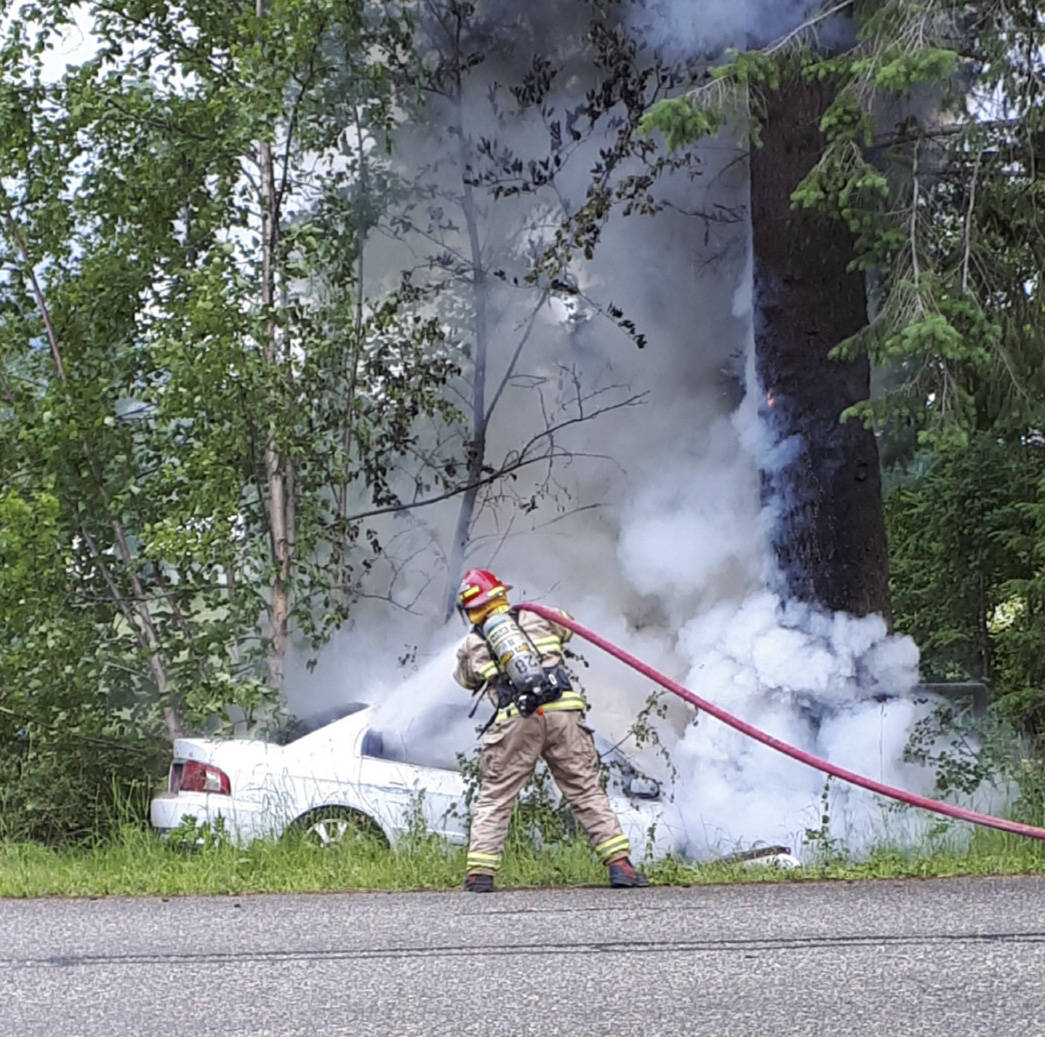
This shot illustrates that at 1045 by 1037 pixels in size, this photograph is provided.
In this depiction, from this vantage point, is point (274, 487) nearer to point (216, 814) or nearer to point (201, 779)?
point (201, 779)

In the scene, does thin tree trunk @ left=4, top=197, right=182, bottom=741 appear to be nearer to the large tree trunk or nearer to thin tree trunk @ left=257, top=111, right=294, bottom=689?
thin tree trunk @ left=257, top=111, right=294, bottom=689

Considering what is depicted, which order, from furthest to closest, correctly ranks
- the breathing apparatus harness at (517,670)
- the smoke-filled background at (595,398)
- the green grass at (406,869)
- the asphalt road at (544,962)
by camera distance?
1. the smoke-filled background at (595,398)
2. the green grass at (406,869)
3. the breathing apparatus harness at (517,670)
4. the asphalt road at (544,962)

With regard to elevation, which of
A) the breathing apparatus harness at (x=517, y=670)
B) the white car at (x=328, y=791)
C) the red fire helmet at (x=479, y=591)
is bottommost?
the white car at (x=328, y=791)

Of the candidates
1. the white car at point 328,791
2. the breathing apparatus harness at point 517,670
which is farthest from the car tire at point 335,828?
the breathing apparatus harness at point 517,670

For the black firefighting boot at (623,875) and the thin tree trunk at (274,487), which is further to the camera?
the thin tree trunk at (274,487)

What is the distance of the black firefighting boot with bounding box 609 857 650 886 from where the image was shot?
7316 millimetres

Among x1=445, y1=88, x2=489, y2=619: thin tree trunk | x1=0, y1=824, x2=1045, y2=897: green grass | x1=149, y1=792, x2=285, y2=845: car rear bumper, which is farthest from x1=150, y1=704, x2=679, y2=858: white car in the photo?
x1=445, y1=88, x2=489, y2=619: thin tree trunk

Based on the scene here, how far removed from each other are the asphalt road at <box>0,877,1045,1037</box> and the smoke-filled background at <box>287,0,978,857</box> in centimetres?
353

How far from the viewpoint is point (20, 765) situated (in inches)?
406

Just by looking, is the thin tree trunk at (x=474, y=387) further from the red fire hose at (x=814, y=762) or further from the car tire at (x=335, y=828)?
the red fire hose at (x=814, y=762)

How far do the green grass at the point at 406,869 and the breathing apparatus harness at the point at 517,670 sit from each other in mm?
838

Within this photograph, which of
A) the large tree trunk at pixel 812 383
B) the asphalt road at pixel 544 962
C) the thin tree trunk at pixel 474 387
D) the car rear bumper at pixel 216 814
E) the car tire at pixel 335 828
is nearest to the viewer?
the asphalt road at pixel 544 962

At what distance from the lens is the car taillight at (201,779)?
8.77m

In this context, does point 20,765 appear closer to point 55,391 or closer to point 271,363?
point 55,391
